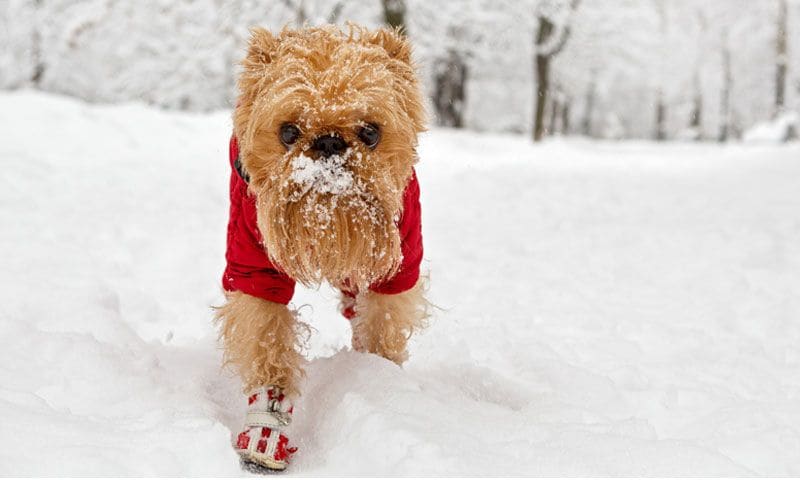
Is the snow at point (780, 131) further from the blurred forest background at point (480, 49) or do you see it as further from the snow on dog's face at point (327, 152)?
the snow on dog's face at point (327, 152)

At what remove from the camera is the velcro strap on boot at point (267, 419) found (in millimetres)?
2293

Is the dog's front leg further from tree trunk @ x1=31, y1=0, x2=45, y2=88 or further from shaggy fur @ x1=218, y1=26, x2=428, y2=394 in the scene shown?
tree trunk @ x1=31, y1=0, x2=45, y2=88

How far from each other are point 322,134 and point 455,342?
1.95 metres

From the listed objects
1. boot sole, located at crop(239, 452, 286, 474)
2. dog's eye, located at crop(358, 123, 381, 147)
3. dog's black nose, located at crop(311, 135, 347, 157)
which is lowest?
boot sole, located at crop(239, 452, 286, 474)

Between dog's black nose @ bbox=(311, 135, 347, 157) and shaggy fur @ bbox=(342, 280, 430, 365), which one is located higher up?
dog's black nose @ bbox=(311, 135, 347, 157)

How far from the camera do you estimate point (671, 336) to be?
4023 millimetres

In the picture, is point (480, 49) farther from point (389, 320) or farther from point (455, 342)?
point (389, 320)

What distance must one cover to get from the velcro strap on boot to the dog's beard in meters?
0.46

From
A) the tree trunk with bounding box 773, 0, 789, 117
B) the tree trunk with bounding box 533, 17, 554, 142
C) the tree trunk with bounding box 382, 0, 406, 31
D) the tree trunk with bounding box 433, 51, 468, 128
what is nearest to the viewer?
the tree trunk with bounding box 382, 0, 406, 31

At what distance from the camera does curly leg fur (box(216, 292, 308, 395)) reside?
2500mm

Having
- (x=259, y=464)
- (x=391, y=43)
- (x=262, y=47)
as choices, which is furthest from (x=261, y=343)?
(x=391, y=43)

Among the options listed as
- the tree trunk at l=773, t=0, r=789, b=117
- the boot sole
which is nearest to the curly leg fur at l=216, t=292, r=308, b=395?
the boot sole

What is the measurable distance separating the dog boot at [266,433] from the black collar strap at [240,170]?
0.73 metres

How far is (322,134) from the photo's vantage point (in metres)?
2.07
